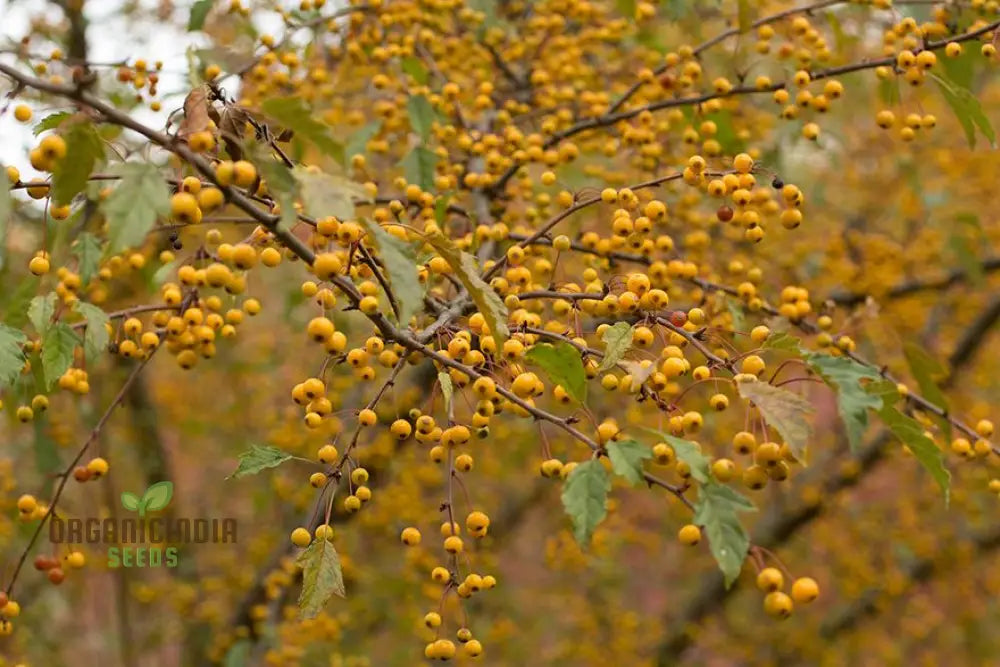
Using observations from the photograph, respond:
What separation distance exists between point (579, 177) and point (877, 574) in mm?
3644

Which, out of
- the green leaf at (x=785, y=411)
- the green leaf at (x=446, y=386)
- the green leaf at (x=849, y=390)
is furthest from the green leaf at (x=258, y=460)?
the green leaf at (x=849, y=390)

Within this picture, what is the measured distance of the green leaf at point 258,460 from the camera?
5.53 feet

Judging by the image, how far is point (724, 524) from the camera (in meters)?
1.34

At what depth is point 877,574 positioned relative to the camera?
5.27 meters

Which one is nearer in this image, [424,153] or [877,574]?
[424,153]

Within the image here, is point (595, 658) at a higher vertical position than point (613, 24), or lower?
lower

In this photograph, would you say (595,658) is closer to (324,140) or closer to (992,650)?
(992,650)

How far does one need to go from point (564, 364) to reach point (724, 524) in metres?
0.40

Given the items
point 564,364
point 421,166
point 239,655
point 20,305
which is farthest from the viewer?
point 239,655

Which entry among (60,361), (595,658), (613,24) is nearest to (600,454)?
(60,361)

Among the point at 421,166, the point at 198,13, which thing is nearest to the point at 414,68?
the point at 421,166

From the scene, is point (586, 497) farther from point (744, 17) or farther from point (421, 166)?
point (744, 17)

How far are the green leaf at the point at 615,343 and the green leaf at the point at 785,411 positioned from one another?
0.22 meters

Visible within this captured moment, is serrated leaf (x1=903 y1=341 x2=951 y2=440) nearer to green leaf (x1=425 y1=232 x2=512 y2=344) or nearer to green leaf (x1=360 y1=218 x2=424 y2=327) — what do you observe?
green leaf (x1=425 y1=232 x2=512 y2=344)
